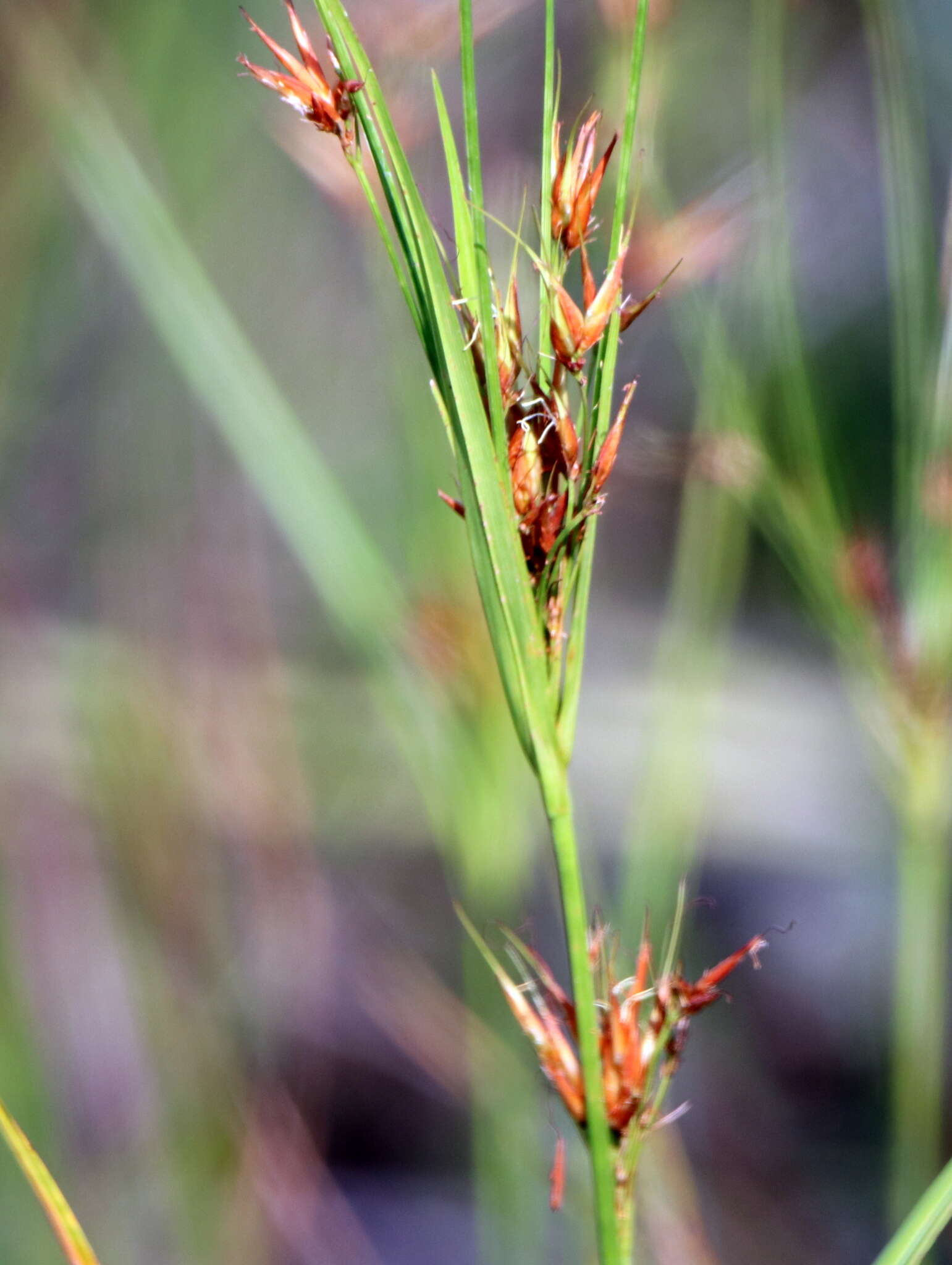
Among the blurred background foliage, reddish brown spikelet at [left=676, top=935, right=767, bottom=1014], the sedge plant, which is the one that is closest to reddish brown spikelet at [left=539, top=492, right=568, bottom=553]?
the sedge plant

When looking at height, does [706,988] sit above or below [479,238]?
below

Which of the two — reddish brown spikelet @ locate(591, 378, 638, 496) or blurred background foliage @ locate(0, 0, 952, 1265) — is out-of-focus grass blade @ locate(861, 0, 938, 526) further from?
reddish brown spikelet @ locate(591, 378, 638, 496)

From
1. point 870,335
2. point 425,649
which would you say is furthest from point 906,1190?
point 870,335

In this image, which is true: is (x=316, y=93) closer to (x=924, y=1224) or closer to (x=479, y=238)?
(x=479, y=238)

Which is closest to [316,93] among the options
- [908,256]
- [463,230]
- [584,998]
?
[463,230]

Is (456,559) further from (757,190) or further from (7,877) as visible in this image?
(7,877)
